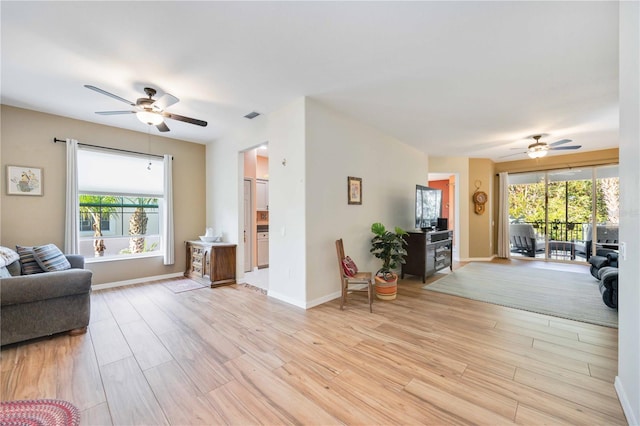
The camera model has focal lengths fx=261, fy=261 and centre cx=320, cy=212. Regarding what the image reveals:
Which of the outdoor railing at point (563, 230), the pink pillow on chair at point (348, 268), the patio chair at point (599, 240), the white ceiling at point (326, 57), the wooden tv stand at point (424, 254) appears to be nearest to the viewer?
the white ceiling at point (326, 57)

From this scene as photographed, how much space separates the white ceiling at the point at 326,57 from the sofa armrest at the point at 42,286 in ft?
6.97

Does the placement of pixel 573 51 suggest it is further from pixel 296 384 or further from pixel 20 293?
pixel 20 293

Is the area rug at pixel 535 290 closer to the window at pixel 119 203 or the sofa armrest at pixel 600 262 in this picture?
the sofa armrest at pixel 600 262

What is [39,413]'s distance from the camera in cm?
163

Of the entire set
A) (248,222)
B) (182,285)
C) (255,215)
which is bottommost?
(182,285)

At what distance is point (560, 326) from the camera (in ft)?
9.43

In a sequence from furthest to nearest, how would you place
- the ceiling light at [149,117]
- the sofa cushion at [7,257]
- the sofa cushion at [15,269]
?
the ceiling light at [149,117] → the sofa cushion at [15,269] → the sofa cushion at [7,257]

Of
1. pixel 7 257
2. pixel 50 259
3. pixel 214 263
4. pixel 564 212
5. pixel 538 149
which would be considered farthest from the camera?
pixel 564 212

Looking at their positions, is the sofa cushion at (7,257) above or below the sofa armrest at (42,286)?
above

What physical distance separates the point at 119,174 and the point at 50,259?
75.0 inches

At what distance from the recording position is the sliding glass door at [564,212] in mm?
6070

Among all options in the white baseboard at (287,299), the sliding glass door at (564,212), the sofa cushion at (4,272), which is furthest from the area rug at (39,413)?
the sliding glass door at (564,212)

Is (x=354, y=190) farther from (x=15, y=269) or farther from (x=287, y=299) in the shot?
(x=15, y=269)

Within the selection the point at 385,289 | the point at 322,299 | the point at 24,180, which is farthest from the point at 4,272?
the point at 385,289
